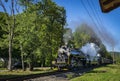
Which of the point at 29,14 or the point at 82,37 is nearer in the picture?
the point at 29,14

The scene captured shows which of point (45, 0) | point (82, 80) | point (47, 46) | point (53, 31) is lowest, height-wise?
point (82, 80)

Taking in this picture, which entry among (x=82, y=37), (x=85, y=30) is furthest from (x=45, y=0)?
(x=85, y=30)

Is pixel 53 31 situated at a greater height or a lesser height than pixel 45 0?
lesser

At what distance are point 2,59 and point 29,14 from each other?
100 feet

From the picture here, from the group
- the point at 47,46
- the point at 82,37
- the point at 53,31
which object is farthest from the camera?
the point at 82,37

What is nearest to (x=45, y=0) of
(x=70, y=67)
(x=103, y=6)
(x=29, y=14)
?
(x=29, y=14)

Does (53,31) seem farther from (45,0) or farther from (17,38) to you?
(17,38)

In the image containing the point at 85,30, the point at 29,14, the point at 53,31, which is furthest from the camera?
the point at 85,30

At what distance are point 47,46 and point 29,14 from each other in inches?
238

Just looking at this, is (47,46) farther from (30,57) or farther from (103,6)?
(103,6)

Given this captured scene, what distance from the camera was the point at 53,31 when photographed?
4984 centimetres

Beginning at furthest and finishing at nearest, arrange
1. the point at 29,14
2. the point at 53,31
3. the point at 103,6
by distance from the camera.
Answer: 1. the point at 53,31
2. the point at 29,14
3. the point at 103,6

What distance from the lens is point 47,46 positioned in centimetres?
4306

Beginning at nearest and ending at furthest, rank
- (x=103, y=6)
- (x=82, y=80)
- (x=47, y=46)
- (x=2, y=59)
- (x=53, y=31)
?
(x=103, y=6) → (x=82, y=80) → (x=47, y=46) → (x=53, y=31) → (x=2, y=59)
